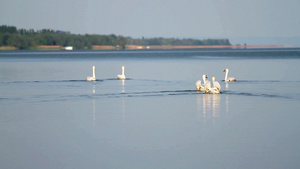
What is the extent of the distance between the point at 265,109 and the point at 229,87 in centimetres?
701

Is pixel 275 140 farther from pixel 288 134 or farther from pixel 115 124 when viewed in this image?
pixel 115 124

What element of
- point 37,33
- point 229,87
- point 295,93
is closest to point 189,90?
point 229,87

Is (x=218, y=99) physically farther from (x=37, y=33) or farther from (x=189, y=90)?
(x=37, y=33)

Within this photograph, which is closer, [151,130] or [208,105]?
[151,130]

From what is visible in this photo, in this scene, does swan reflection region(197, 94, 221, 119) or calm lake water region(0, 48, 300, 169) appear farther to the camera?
swan reflection region(197, 94, 221, 119)

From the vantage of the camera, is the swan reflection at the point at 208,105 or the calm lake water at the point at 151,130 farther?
the swan reflection at the point at 208,105

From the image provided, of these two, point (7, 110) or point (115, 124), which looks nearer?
point (115, 124)

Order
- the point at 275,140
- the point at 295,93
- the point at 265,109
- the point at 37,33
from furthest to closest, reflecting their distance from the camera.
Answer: the point at 37,33 → the point at 295,93 → the point at 265,109 → the point at 275,140

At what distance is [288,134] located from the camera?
10.8m

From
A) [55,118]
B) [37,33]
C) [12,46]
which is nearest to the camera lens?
[55,118]

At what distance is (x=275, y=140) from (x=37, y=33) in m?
154

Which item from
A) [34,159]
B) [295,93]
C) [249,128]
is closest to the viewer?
[34,159]

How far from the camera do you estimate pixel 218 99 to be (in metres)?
17.1

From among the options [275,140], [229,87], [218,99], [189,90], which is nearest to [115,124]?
[275,140]
